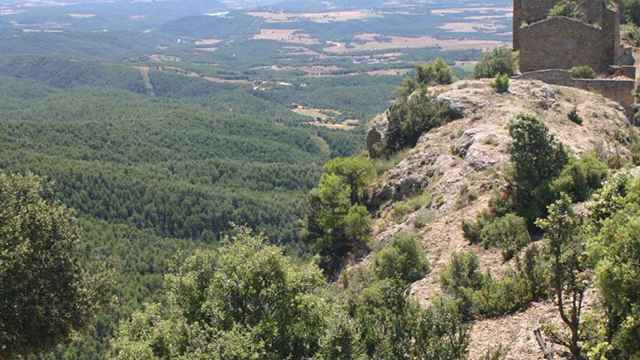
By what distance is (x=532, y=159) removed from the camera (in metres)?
17.1

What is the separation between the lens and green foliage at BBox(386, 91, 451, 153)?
2573 centimetres

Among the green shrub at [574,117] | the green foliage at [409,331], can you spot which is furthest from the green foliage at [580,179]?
the green shrub at [574,117]

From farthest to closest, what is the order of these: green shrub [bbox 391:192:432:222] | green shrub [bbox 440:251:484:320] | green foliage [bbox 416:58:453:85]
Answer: green foliage [bbox 416:58:453:85] < green shrub [bbox 391:192:432:222] < green shrub [bbox 440:251:484:320]

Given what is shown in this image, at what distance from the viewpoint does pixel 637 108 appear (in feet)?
89.8

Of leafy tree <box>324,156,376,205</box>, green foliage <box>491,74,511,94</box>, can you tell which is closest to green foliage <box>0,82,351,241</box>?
leafy tree <box>324,156,376,205</box>

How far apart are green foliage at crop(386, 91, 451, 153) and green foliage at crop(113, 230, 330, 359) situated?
42.1 feet

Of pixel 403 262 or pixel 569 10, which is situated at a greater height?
pixel 569 10

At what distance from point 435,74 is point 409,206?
12.0 m

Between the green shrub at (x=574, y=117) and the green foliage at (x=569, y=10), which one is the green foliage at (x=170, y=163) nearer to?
the green foliage at (x=569, y=10)

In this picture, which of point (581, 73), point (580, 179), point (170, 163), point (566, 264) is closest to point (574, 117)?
point (581, 73)

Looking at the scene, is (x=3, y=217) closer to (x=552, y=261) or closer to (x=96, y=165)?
(x=552, y=261)

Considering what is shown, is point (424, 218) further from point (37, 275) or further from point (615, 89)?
point (615, 89)

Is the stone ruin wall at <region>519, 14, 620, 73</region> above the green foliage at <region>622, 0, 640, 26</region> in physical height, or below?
below

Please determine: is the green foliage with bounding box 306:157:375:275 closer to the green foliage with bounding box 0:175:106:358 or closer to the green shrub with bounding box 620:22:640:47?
the green foliage with bounding box 0:175:106:358
